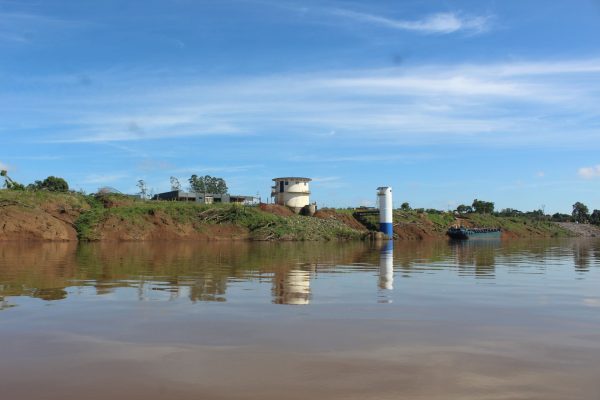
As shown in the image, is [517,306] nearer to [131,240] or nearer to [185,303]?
[185,303]

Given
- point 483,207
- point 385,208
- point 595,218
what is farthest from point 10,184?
point 595,218

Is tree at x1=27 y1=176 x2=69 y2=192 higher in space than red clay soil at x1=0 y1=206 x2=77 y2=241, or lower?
higher

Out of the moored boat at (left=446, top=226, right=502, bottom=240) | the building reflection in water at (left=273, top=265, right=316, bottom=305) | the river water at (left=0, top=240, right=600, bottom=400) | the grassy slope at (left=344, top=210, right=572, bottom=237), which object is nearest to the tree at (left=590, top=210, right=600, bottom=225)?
the grassy slope at (left=344, top=210, right=572, bottom=237)

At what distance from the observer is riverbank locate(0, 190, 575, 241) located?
183 ft

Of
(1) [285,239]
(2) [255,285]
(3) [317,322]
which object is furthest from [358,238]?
(3) [317,322]

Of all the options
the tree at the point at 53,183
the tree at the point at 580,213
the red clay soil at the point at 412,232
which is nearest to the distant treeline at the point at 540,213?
the tree at the point at 580,213

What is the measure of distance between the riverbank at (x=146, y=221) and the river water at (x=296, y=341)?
4359cm

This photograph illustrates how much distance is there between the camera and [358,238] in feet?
234

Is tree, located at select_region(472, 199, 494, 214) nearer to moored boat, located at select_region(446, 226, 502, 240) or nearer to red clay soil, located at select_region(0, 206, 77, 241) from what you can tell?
moored boat, located at select_region(446, 226, 502, 240)

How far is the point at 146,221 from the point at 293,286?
5050 cm

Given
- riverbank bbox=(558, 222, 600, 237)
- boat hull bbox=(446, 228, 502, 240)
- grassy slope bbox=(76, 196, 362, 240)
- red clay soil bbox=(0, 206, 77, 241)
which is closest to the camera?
red clay soil bbox=(0, 206, 77, 241)

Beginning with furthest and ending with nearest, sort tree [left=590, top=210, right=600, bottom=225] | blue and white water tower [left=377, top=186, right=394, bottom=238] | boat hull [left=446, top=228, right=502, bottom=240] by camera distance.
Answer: tree [left=590, top=210, right=600, bottom=225] < boat hull [left=446, top=228, right=502, bottom=240] < blue and white water tower [left=377, top=186, right=394, bottom=238]

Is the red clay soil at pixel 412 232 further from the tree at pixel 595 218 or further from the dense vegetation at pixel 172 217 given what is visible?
the tree at pixel 595 218

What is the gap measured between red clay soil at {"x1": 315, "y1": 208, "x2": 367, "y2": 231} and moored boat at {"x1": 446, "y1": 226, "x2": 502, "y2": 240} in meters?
14.8
